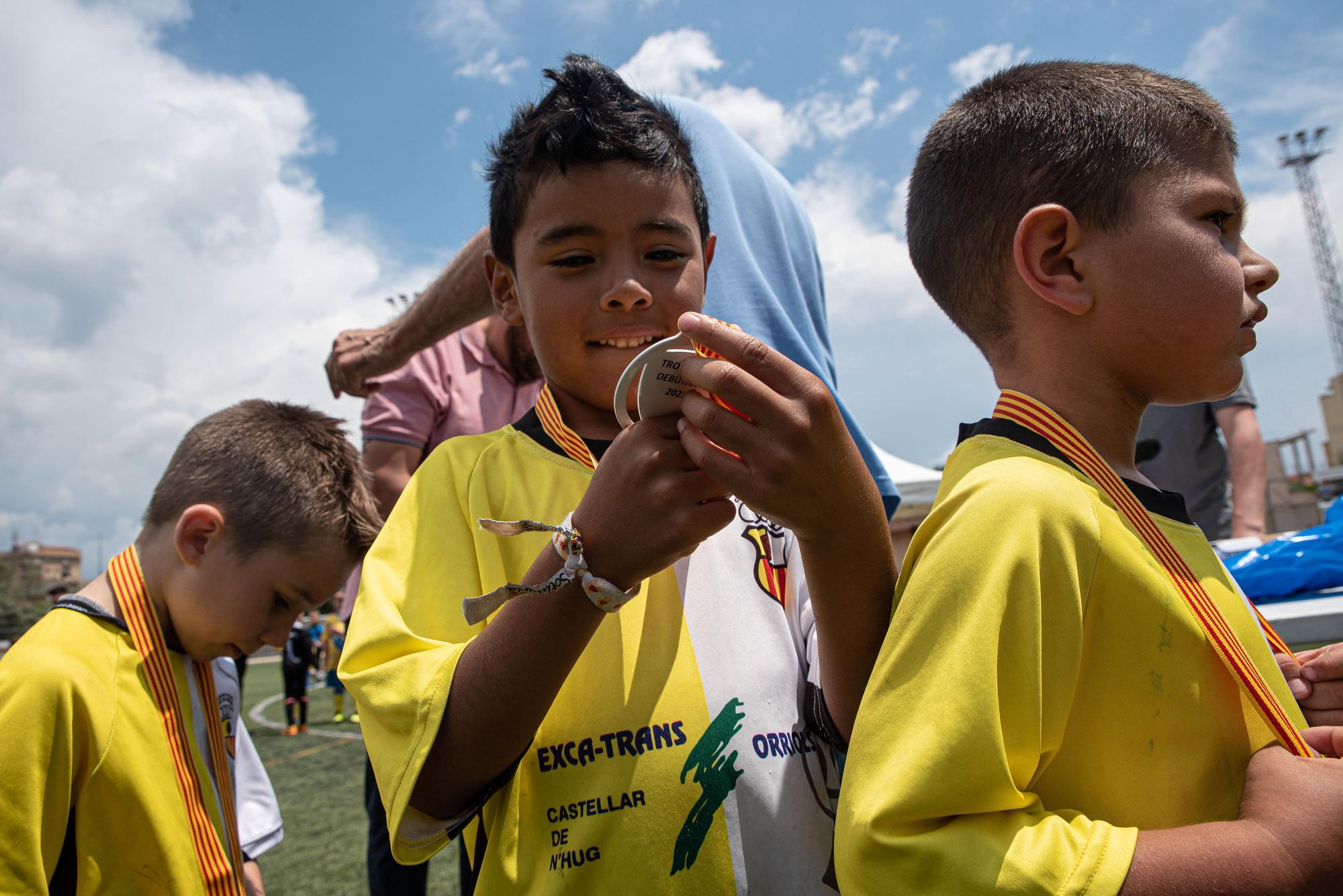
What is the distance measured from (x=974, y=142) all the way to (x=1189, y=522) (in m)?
0.74

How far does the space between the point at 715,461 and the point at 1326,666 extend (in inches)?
38.6

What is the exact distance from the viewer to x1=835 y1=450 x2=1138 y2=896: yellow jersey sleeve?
900mm

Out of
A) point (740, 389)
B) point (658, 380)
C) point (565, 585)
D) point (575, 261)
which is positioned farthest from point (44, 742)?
point (740, 389)

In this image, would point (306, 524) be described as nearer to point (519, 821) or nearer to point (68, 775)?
point (68, 775)

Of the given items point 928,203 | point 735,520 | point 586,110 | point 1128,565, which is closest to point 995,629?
point 1128,565

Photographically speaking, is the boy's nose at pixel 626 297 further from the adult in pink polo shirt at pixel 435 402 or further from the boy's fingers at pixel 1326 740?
the adult in pink polo shirt at pixel 435 402

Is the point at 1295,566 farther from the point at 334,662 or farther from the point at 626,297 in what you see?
the point at 334,662

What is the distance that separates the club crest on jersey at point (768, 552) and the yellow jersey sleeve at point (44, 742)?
4.68ft

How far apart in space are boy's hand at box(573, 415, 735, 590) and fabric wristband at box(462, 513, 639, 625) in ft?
0.05

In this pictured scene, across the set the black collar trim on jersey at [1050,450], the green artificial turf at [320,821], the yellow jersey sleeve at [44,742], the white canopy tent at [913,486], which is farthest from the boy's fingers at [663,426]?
the white canopy tent at [913,486]

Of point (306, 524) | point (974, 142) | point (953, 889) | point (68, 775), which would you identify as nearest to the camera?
point (953, 889)

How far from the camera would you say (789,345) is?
2.11m

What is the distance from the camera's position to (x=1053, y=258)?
135 cm

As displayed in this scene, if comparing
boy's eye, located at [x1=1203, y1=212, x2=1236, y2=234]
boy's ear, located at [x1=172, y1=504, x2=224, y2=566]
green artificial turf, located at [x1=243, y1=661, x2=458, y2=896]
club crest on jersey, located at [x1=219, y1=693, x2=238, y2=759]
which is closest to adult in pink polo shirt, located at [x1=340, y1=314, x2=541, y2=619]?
club crest on jersey, located at [x1=219, y1=693, x2=238, y2=759]
